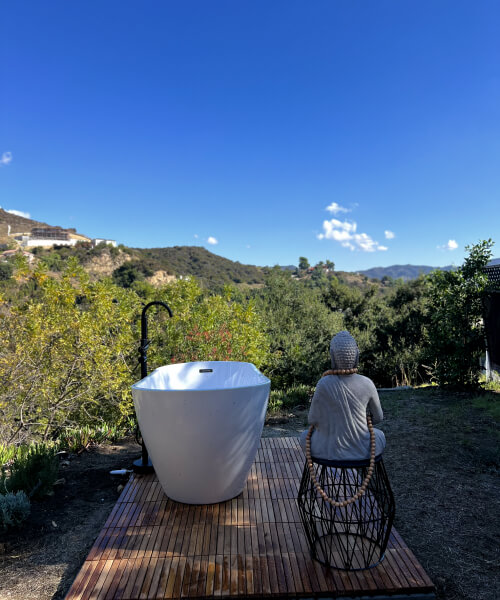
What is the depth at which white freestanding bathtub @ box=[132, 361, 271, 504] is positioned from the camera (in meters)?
2.17

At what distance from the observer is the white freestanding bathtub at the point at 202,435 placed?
2174 millimetres

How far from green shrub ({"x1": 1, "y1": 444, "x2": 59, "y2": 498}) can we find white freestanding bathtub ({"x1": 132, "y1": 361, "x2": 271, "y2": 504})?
35.3 inches

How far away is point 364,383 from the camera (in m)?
1.72

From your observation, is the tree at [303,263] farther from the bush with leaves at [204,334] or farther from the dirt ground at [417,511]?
the dirt ground at [417,511]

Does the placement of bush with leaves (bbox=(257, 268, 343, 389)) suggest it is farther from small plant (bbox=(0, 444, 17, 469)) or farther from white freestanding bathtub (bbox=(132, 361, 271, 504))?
white freestanding bathtub (bbox=(132, 361, 271, 504))

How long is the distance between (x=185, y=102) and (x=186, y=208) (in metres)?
10.2

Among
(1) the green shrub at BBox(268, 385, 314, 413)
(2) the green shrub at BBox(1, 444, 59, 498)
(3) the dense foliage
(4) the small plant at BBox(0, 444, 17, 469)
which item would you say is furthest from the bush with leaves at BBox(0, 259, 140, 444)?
(1) the green shrub at BBox(268, 385, 314, 413)

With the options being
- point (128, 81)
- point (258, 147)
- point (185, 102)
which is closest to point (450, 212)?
point (258, 147)

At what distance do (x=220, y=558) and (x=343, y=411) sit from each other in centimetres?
89

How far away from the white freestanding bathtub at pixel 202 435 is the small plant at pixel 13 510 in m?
0.80

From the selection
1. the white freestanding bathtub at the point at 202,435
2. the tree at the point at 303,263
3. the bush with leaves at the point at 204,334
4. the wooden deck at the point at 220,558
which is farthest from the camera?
the tree at the point at 303,263

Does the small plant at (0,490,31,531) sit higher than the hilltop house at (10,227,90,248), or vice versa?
the hilltop house at (10,227,90,248)

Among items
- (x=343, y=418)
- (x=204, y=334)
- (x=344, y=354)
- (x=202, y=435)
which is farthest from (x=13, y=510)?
(x=204, y=334)

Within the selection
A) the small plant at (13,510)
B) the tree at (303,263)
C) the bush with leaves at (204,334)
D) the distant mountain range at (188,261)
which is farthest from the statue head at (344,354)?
the tree at (303,263)
